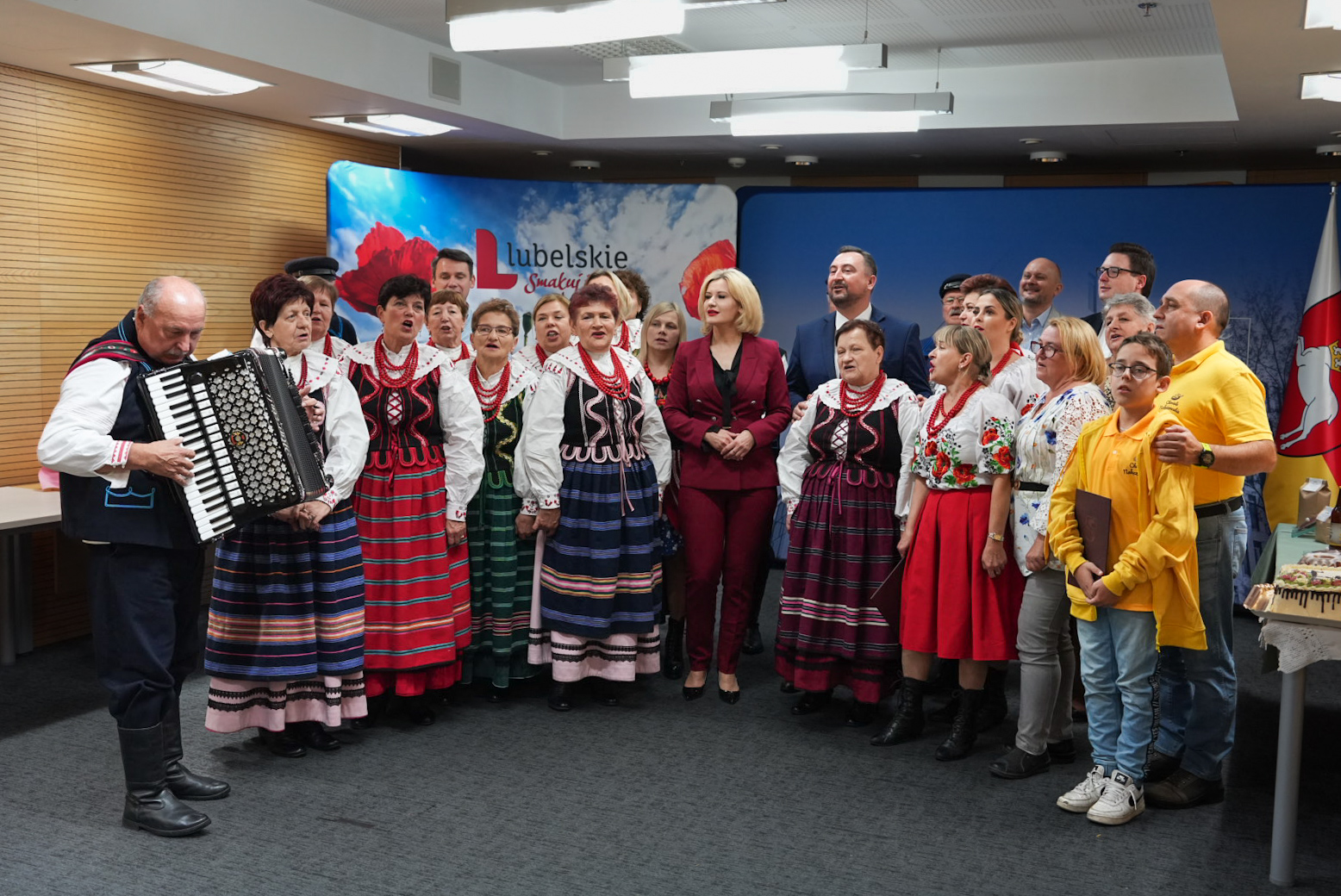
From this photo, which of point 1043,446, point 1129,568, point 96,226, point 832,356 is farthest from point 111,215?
point 1129,568

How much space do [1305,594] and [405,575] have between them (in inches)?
110

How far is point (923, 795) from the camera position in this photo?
3.69m

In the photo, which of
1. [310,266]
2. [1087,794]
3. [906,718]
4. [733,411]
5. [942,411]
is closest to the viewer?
[1087,794]

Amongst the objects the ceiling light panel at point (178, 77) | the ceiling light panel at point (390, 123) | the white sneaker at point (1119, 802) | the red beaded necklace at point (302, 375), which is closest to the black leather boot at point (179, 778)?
the red beaded necklace at point (302, 375)

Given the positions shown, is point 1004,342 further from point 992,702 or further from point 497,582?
point 497,582

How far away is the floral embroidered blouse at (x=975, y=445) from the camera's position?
3.78 meters

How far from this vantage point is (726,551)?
455 cm

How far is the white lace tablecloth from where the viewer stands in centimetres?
294

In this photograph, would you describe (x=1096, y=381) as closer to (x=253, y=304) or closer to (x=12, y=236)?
(x=253, y=304)

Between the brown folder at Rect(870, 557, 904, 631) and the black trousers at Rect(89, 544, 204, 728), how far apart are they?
227cm

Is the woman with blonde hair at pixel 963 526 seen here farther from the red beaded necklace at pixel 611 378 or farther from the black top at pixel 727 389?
the red beaded necklace at pixel 611 378

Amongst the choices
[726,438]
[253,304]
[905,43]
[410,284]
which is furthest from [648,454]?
[905,43]

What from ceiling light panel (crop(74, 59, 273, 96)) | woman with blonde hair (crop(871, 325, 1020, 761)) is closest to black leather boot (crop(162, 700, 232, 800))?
woman with blonde hair (crop(871, 325, 1020, 761))

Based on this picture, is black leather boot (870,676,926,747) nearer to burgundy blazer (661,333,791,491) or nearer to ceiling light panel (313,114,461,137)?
burgundy blazer (661,333,791,491)
